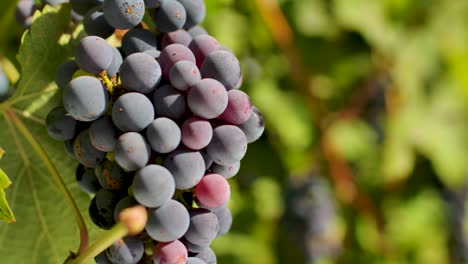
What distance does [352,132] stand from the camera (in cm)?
260

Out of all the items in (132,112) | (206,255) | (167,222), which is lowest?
(206,255)

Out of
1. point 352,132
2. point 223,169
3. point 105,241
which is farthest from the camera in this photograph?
point 352,132

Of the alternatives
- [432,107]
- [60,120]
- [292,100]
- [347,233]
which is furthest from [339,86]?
[60,120]

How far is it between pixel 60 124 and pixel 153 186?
0.66 feet

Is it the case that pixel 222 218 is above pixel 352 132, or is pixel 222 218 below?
above

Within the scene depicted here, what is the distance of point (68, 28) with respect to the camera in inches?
42.0

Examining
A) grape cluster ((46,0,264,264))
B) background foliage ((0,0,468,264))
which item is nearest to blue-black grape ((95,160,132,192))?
grape cluster ((46,0,264,264))

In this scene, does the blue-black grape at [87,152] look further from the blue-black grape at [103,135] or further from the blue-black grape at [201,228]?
the blue-black grape at [201,228]

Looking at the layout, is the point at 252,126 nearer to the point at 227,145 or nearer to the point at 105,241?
the point at 227,145

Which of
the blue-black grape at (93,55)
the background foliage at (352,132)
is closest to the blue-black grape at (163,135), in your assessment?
the blue-black grape at (93,55)

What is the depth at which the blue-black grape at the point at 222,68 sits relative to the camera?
895mm

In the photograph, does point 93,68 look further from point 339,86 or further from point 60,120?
point 339,86

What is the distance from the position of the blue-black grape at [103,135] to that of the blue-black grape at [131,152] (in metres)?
0.02

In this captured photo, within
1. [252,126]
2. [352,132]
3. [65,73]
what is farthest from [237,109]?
[352,132]
